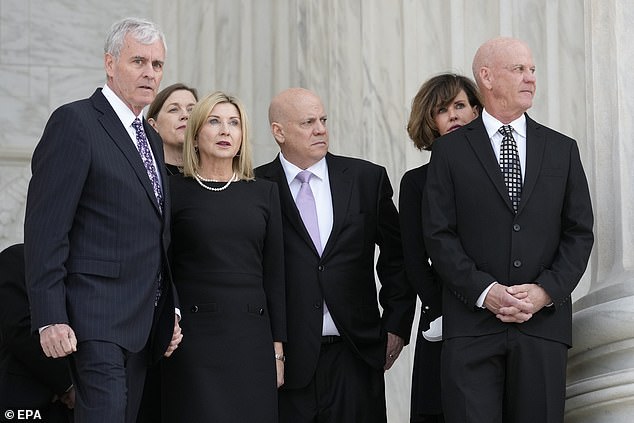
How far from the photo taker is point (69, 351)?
5.69 metres

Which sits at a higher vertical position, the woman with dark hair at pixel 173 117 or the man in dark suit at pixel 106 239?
the woman with dark hair at pixel 173 117

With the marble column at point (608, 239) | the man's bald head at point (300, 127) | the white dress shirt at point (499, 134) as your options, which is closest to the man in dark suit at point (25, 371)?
the man's bald head at point (300, 127)

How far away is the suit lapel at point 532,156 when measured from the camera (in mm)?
6309

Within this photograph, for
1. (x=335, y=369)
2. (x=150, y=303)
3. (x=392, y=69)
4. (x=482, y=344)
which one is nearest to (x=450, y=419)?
(x=482, y=344)

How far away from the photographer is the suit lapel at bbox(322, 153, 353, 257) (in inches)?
274

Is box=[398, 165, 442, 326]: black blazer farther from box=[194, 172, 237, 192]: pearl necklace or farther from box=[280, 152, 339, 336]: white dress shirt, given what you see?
box=[194, 172, 237, 192]: pearl necklace

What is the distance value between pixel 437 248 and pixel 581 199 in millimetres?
619

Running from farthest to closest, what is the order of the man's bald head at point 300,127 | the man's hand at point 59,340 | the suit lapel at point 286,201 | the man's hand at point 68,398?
1. the man's bald head at point 300,127
2. the suit lapel at point 286,201
3. the man's hand at point 68,398
4. the man's hand at point 59,340

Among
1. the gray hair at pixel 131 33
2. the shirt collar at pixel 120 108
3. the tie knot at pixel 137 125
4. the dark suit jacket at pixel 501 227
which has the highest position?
the gray hair at pixel 131 33

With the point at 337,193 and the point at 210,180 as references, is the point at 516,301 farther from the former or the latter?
the point at 210,180

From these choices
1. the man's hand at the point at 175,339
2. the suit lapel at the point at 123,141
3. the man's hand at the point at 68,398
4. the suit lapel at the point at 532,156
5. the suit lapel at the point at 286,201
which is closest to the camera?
the suit lapel at the point at 123,141

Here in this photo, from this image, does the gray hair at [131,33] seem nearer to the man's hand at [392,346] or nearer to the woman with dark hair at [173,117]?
the woman with dark hair at [173,117]

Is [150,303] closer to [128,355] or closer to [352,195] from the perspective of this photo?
[128,355]

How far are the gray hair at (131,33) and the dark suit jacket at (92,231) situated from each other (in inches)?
9.8
